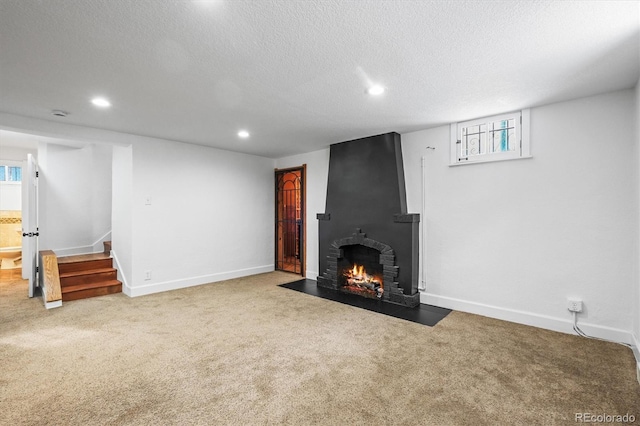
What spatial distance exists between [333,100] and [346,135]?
1.42m

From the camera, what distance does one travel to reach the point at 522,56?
2.13 meters

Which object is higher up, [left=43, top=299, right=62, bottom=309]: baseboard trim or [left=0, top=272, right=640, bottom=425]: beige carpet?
[left=43, top=299, right=62, bottom=309]: baseboard trim

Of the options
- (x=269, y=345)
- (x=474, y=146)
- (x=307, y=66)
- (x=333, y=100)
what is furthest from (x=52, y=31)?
(x=474, y=146)

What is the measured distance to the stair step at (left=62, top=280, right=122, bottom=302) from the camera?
4.07 m

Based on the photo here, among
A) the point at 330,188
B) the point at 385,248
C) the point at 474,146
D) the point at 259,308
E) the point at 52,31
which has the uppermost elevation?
the point at 52,31

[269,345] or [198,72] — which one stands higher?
[198,72]

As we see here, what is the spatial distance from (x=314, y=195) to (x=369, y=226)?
143 cm

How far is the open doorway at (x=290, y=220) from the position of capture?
5.69 m

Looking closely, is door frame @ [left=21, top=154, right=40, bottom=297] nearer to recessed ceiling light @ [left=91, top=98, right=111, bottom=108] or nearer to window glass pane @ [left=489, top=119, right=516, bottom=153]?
recessed ceiling light @ [left=91, top=98, right=111, bottom=108]

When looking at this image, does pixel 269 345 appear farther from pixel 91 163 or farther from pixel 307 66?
pixel 91 163

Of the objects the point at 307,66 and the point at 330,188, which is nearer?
the point at 307,66

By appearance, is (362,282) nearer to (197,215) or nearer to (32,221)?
(197,215)

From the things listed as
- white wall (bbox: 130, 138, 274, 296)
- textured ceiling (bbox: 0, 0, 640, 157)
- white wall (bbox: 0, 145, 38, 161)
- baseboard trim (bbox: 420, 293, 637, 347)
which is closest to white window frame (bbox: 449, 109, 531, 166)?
textured ceiling (bbox: 0, 0, 640, 157)

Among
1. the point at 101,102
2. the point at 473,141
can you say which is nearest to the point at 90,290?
the point at 101,102
